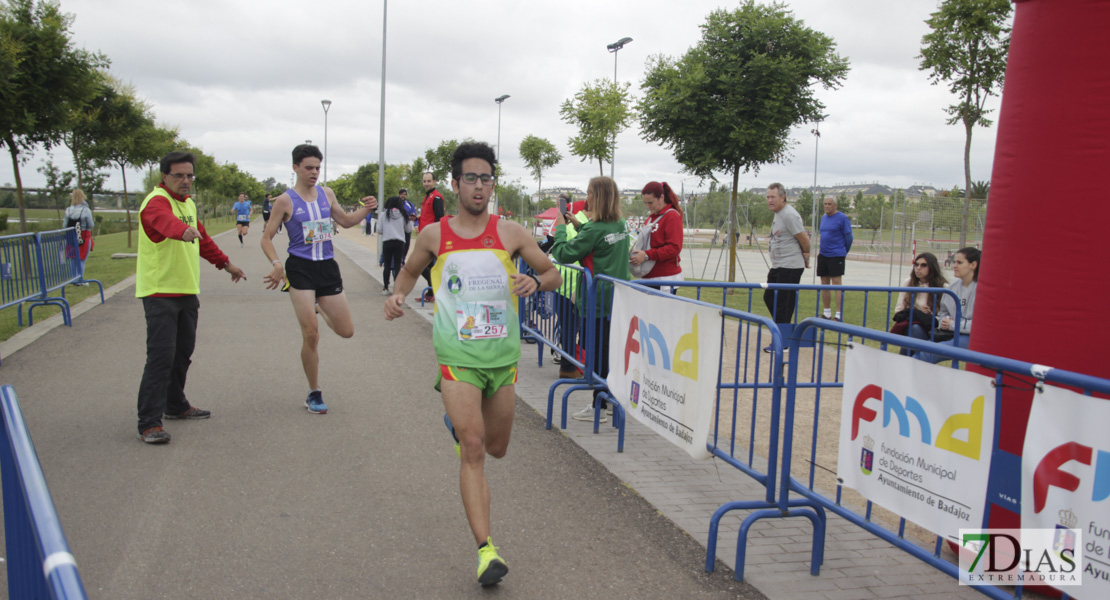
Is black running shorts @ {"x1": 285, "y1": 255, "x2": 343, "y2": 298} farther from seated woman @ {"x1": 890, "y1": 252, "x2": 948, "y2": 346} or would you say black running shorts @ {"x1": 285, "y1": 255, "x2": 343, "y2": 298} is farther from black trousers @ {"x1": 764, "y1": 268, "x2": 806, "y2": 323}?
seated woman @ {"x1": 890, "y1": 252, "x2": 948, "y2": 346}

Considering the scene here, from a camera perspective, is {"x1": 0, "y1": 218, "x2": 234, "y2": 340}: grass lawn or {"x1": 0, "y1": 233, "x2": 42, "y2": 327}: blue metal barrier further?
{"x1": 0, "y1": 218, "x2": 234, "y2": 340}: grass lawn

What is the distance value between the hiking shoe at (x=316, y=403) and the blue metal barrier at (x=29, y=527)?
12.3 ft

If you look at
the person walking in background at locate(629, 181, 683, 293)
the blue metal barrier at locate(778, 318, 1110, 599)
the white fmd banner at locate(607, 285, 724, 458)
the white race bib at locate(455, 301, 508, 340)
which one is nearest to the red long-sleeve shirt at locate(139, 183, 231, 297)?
the white race bib at locate(455, 301, 508, 340)

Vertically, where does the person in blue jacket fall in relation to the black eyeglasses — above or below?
below

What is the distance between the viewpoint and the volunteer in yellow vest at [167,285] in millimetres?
5430

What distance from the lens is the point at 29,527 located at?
1913 mm

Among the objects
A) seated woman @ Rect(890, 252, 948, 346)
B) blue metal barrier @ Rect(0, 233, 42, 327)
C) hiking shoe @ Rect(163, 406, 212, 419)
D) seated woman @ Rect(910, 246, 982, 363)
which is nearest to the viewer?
hiking shoe @ Rect(163, 406, 212, 419)

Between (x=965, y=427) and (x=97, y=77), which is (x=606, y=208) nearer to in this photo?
(x=965, y=427)

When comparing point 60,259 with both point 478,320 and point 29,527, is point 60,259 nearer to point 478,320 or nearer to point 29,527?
point 478,320

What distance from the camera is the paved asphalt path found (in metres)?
3.56

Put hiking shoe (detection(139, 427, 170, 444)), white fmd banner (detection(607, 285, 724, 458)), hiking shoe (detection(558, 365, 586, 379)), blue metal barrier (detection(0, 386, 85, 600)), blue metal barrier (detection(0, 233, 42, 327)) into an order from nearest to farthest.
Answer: blue metal barrier (detection(0, 386, 85, 600))
white fmd banner (detection(607, 285, 724, 458))
hiking shoe (detection(139, 427, 170, 444))
hiking shoe (detection(558, 365, 586, 379))
blue metal barrier (detection(0, 233, 42, 327))

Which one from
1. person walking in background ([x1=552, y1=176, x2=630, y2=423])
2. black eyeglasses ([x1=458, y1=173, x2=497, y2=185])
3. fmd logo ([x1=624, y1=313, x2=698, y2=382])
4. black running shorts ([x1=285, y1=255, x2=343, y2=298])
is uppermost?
black eyeglasses ([x1=458, y1=173, x2=497, y2=185])

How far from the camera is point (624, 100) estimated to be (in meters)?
30.6

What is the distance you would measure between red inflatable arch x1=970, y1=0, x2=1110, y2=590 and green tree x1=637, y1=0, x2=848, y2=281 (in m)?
12.1
